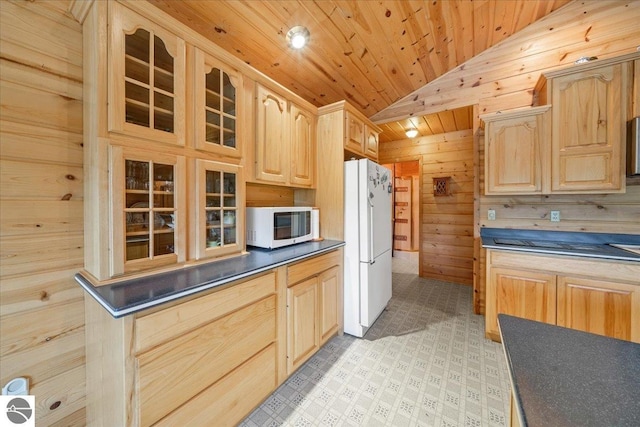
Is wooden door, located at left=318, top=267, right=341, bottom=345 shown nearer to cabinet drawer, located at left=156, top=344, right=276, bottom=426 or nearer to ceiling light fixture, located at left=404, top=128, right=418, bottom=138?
cabinet drawer, located at left=156, top=344, right=276, bottom=426

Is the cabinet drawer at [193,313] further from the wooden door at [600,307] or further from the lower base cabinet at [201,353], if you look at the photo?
the wooden door at [600,307]

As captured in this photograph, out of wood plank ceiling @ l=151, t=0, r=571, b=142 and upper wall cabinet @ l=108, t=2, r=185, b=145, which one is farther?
wood plank ceiling @ l=151, t=0, r=571, b=142

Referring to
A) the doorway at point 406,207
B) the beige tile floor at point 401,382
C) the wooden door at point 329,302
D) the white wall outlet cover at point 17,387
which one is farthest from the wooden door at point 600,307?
the doorway at point 406,207

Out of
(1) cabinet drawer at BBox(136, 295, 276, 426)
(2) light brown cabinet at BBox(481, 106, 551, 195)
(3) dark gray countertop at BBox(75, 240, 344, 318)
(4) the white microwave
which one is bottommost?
(1) cabinet drawer at BBox(136, 295, 276, 426)

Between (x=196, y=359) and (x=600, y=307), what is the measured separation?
2681 mm

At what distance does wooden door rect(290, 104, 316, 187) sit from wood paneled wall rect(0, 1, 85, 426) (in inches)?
52.4

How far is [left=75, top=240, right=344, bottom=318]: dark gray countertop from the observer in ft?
2.98

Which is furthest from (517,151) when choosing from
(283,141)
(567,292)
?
(283,141)

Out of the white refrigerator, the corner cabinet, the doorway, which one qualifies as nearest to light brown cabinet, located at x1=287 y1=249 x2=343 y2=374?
the white refrigerator

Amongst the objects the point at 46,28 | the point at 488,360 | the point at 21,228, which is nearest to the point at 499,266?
the point at 488,360

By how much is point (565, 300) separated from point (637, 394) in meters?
1.80

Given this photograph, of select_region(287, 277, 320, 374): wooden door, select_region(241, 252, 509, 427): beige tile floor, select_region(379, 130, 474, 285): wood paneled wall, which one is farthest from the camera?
select_region(379, 130, 474, 285): wood paneled wall

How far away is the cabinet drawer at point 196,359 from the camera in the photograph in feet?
3.15

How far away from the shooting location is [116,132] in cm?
111
